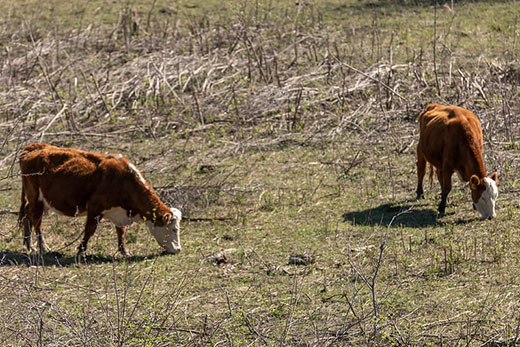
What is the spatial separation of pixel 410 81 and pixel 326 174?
13.5 ft

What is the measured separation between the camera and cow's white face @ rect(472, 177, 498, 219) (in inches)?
440

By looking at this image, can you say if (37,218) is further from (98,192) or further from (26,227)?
(98,192)

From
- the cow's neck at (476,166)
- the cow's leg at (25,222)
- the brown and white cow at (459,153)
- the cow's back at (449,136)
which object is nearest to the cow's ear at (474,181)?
the brown and white cow at (459,153)

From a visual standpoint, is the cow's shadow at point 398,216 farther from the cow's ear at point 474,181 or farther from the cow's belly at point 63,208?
the cow's belly at point 63,208

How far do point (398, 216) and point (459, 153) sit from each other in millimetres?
1211

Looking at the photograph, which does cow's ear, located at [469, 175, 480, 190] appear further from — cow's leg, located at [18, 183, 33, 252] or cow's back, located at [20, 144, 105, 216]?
cow's leg, located at [18, 183, 33, 252]

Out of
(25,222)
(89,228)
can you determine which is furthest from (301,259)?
(25,222)

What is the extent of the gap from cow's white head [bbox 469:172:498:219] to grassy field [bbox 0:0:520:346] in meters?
0.16

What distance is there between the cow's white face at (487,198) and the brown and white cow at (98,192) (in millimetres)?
4025

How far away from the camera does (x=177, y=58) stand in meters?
18.6

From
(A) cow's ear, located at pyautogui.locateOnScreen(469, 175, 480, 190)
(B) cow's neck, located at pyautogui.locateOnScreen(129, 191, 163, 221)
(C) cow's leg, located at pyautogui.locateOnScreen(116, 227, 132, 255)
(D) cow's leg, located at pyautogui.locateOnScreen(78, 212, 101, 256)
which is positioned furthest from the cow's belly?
(A) cow's ear, located at pyautogui.locateOnScreen(469, 175, 480, 190)

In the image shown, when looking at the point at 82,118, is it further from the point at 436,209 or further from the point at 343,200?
the point at 436,209

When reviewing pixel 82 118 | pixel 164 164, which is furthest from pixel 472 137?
pixel 82 118

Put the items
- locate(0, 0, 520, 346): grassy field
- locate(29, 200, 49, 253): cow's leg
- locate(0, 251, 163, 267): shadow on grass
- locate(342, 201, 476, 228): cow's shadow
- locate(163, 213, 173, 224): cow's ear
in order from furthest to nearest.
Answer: locate(342, 201, 476, 228): cow's shadow
locate(29, 200, 49, 253): cow's leg
locate(163, 213, 173, 224): cow's ear
locate(0, 251, 163, 267): shadow on grass
locate(0, 0, 520, 346): grassy field
